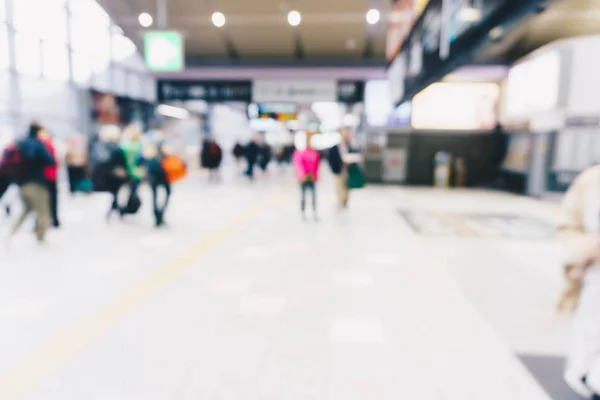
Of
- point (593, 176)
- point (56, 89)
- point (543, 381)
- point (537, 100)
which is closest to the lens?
point (593, 176)

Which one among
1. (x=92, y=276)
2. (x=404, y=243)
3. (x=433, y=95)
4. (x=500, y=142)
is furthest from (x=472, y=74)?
(x=92, y=276)

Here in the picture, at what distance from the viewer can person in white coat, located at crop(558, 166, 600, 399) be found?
6.61ft

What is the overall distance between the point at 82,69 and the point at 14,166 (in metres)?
8.58

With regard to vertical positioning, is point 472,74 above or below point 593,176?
above

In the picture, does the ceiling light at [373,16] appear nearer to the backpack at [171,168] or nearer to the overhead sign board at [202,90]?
the overhead sign board at [202,90]

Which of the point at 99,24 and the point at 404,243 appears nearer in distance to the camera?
the point at 404,243

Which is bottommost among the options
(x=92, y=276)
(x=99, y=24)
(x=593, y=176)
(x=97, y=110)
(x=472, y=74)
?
(x=92, y=276)

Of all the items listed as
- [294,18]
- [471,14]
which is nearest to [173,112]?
[294,18]

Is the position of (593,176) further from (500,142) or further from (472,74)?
(500,142)

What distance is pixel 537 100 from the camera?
372 inches

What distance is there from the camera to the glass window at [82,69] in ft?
39.5

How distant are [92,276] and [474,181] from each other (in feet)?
42.3

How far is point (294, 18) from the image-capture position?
12047 millimetres

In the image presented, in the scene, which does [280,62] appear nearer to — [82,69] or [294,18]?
[294,18]
